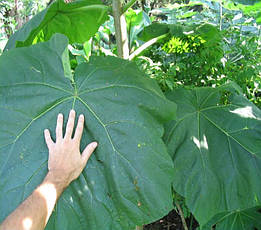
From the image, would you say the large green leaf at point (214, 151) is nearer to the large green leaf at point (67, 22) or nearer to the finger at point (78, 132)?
the finger at point (78, 132)

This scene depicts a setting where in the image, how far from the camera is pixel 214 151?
61.5 inches

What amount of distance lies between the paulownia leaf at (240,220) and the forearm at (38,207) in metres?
1.36

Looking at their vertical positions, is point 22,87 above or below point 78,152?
above

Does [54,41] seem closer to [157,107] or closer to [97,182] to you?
[157,107]

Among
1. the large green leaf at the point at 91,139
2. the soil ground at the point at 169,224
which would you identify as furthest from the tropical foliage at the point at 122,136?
the soil ground at the point at 169,224

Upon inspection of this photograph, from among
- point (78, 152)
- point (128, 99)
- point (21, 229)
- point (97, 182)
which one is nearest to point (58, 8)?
point (128, 99)

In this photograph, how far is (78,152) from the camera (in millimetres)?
1230

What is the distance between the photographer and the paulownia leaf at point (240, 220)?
2.14m

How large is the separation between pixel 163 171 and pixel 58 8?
1.00 meters

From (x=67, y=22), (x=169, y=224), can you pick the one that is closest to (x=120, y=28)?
(x=67, y=22)

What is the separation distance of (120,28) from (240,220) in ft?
4.99

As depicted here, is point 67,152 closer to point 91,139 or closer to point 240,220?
point 91,139

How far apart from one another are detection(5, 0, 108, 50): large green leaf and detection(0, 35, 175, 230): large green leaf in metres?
0.18

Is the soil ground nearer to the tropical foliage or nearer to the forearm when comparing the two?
the tropical foliage
